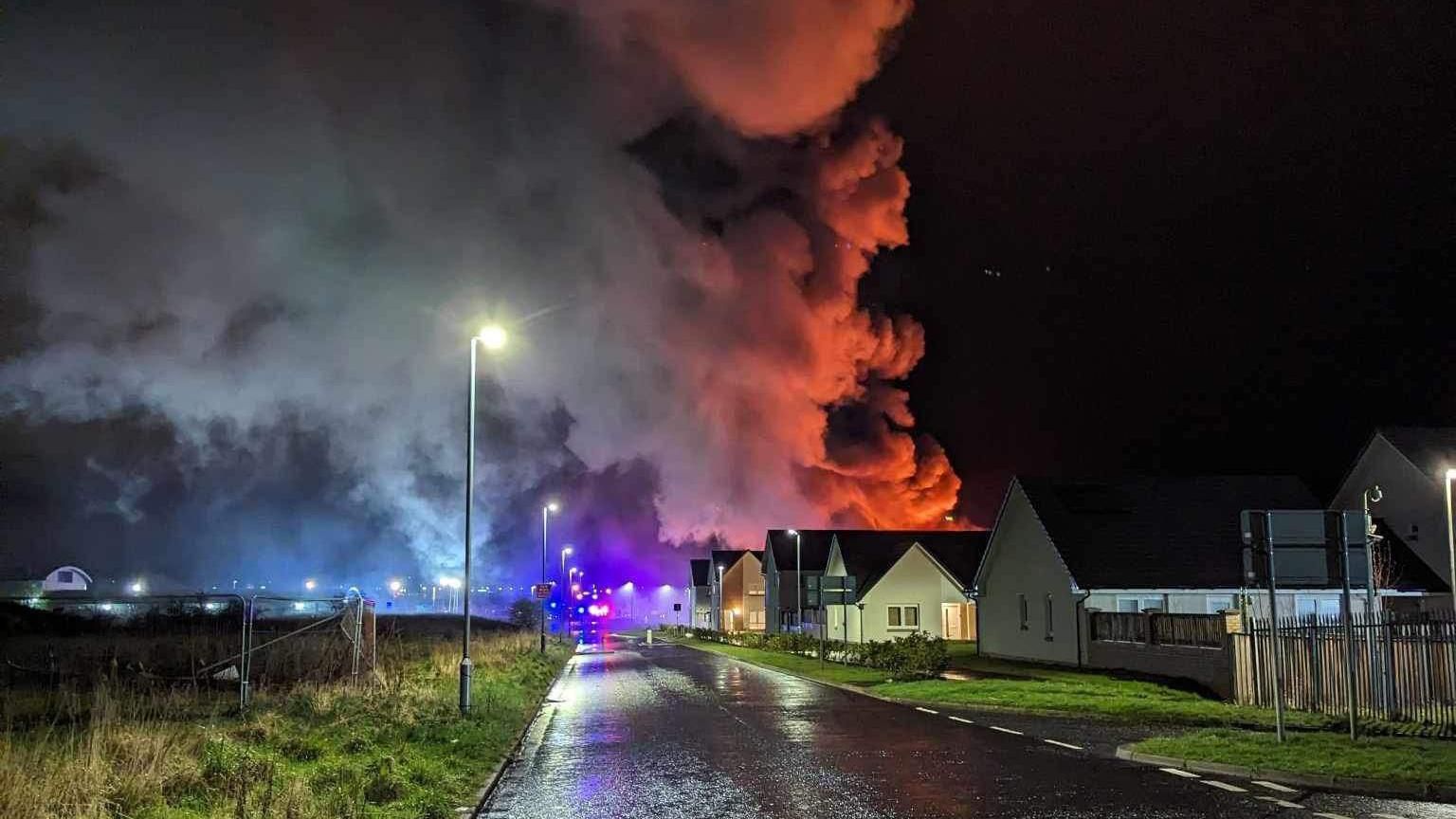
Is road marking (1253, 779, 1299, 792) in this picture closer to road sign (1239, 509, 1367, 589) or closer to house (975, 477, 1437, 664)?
road sign (1239, 509, 1367, 589)

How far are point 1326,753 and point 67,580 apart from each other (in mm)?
112578

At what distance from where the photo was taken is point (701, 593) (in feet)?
341

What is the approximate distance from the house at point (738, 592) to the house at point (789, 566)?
844 centimetres

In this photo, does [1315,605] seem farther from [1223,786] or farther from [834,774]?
[834,774]

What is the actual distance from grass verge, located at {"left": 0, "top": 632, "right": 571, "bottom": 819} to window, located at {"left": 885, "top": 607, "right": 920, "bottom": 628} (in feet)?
122

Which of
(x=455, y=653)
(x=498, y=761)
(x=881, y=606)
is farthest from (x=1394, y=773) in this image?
(x=881, y=606)

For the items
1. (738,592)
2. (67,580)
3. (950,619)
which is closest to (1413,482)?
(950,619)

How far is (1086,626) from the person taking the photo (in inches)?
1309

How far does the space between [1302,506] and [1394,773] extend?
29.0 m

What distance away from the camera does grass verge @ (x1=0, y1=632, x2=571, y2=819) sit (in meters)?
9.38

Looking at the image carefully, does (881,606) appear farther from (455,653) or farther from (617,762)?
(617,762)

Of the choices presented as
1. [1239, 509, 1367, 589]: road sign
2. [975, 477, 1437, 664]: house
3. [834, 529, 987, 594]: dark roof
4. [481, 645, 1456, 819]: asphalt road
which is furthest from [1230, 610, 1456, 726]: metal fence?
[834, 529, 987, 594]: dark roof

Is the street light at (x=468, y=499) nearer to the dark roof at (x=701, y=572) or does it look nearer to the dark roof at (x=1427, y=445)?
the dark roof at (x=1427, y=445)

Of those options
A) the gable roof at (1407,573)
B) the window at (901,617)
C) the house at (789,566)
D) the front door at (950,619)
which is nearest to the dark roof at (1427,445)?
the gable roof at (1407,573)
